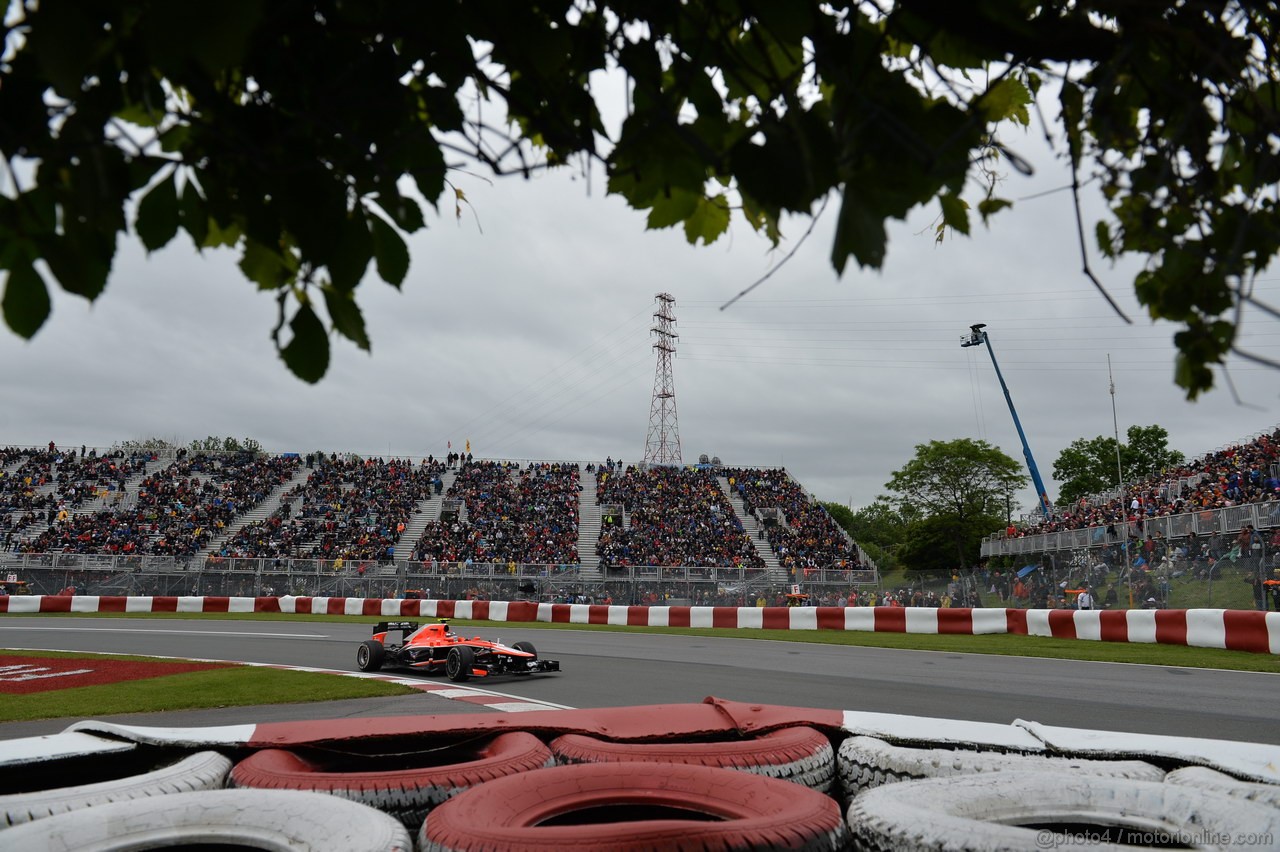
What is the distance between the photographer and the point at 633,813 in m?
2.98

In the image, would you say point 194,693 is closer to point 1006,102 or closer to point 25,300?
point 25,300

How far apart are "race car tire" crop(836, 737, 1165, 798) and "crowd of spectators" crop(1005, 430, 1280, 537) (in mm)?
20460

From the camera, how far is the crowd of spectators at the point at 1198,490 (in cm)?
2370

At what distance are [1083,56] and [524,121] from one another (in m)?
1.40

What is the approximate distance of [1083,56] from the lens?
1.94 metres

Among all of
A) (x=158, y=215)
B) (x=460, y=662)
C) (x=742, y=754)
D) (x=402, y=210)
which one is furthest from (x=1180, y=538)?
(x=158, y=215)

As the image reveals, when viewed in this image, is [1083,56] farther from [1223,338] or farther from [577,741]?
[577,741]

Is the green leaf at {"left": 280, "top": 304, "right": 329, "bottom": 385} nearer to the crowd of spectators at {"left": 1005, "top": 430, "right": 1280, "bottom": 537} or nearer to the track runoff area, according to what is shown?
the track runoff area

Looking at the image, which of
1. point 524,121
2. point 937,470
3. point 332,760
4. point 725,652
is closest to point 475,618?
point 725,652

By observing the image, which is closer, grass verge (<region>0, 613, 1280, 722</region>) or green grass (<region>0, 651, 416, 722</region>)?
green grass (<region>0, 651, 416, 722</region>)

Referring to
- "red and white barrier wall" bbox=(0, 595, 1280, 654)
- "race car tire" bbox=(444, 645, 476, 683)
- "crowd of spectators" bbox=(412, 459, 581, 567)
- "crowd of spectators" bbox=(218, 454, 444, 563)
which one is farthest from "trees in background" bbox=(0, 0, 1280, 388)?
"crowd of spectators" bbox=(218, 454, 444, 563)

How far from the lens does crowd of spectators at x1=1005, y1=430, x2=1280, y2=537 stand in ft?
77.8

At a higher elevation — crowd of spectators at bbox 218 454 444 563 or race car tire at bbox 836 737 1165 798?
crowd of spectators at bbox 218 454 444 563

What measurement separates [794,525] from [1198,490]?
737 inches
